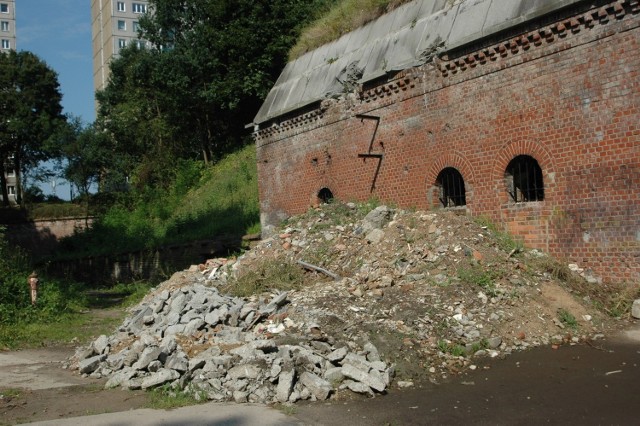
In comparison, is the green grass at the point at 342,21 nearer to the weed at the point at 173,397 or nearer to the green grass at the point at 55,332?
the green grass at the point at 55,332

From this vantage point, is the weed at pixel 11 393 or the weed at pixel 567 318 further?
the weed at pixel 567 318

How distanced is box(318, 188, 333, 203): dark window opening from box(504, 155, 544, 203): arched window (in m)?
6.05

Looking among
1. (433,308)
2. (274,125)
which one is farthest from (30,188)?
A: (433,308)

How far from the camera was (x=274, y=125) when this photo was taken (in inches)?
703

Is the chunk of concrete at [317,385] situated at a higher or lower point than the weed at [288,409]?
higher

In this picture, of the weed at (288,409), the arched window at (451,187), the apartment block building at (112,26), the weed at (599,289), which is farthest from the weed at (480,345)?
the apartment block building at (112,26)

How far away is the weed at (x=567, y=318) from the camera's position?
28.0 feet

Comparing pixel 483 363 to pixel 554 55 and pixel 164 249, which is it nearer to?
pixel 554 55

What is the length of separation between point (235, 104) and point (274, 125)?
1340cm

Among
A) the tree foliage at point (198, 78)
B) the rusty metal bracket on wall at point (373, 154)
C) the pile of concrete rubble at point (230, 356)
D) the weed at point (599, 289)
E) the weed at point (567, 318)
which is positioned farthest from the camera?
the tree foliage at point (198, 78)

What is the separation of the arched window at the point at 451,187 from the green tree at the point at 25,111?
112 feet

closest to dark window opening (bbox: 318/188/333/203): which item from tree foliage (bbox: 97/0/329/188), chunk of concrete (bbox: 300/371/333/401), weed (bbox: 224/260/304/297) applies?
weed (bbox: 224/260/304/297)

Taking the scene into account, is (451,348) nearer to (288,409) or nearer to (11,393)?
(288,409)

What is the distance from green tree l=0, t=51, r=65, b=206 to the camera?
41.2 meters
